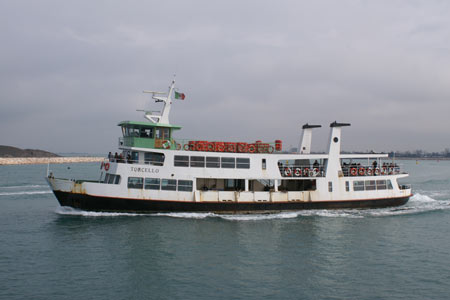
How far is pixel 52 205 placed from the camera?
33281mm

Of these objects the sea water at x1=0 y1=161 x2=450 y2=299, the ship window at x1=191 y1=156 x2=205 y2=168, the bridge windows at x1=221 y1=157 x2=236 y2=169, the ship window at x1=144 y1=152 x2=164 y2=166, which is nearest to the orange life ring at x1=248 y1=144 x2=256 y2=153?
the bridge windows at x1=221 y1=157 x2=236 y2=169

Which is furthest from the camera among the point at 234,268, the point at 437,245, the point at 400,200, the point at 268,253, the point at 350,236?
the point at 400,200

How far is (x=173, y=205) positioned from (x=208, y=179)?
349 centimetres

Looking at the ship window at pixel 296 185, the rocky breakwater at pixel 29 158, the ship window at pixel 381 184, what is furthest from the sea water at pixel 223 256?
the rocky breakwater at pixel 29 158

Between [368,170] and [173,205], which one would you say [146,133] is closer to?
[173,205]

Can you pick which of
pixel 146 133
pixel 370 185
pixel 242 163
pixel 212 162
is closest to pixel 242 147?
pixel 242 163

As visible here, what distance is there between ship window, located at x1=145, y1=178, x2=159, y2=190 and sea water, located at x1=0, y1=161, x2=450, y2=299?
2082 millimetres

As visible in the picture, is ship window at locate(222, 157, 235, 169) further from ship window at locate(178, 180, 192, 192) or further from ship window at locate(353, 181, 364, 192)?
ship window at locate(353, 181, 364, 192)

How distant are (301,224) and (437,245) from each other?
809 cm

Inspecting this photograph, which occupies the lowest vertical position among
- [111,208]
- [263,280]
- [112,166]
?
[263,280]

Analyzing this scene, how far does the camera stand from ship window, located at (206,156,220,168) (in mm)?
27078

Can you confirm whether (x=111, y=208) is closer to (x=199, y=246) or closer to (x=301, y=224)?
(x=199, y=246)

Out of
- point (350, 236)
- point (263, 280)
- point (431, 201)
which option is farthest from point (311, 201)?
point (431, 201)

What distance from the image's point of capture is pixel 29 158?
416 feet
